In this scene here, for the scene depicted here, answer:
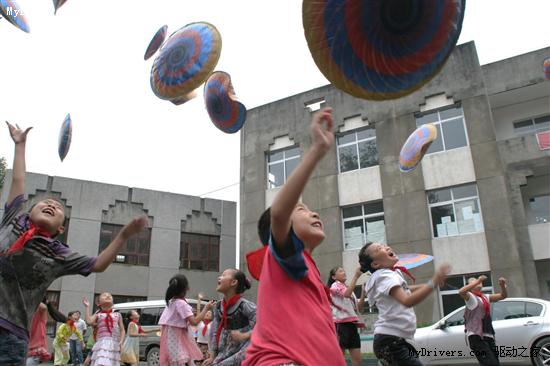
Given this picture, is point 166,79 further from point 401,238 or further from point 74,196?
point 74,196

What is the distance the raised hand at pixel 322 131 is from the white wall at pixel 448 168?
16.0 metres

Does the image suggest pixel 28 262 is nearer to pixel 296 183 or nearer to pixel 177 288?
pixel 296 183

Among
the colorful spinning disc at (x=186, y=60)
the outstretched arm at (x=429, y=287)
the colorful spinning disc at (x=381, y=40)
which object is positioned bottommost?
the outstretched arm at (x=429, y=287)

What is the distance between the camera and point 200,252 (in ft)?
80.8

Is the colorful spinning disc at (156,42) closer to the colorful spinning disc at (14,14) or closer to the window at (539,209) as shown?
the colorful spinning disc at (14,14)

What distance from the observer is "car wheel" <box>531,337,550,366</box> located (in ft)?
26.1

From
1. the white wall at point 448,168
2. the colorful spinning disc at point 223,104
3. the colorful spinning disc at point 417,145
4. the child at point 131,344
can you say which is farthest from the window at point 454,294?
the colorful spinning disc at point 223,104

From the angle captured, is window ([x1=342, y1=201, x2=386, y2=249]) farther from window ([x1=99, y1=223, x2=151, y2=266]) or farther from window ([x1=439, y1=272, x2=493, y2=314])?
window ([x1=99, y1=223, x2=151, y2=266])

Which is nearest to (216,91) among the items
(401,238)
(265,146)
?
(401,238)

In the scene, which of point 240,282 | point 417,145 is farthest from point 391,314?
point 417,145

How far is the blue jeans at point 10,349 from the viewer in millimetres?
2994

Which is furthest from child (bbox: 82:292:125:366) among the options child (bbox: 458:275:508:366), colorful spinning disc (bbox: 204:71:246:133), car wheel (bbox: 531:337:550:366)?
car wheel (bbox: 531:337:550:366)

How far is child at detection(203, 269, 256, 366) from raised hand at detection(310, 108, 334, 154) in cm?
308

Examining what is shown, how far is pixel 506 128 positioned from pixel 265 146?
1043cm
